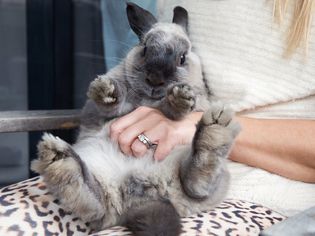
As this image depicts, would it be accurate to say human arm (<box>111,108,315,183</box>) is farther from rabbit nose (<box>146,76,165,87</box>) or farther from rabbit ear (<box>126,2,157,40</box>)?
rabbit ear (<box>126,2,157,40</box>)

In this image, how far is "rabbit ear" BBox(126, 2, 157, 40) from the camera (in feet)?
5.14

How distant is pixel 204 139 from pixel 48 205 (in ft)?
1.21

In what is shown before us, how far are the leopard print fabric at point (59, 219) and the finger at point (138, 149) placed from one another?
0.22 metres

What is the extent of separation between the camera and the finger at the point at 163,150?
1332mm

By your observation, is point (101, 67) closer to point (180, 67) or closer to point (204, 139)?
point (180, 67)

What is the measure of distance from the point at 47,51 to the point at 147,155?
128 centimetres

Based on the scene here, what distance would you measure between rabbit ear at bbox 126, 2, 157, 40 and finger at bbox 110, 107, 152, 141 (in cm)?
26

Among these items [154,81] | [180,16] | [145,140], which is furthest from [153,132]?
[180,16]

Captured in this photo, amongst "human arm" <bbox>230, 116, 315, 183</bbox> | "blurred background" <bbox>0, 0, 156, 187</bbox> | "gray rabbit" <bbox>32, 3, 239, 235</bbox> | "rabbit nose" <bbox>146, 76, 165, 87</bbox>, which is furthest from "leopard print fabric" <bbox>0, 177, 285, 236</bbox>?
"blurred background" <bbox>0, 0, 156, 187</bbox>

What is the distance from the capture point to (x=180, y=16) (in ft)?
5.08

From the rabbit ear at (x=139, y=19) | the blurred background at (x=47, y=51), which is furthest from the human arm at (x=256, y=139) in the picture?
the blurred background at (x=47, y=51)

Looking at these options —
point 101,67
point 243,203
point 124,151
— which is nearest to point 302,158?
point 243,203

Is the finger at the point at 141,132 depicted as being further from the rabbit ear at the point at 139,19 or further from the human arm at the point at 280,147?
the rabbit ear at the point at 139,19

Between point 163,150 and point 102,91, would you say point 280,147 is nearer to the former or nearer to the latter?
point 163,150
